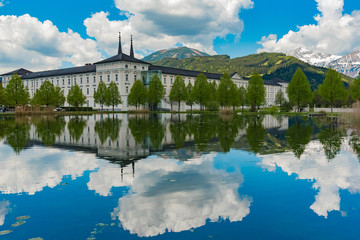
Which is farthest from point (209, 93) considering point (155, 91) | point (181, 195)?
point (181, 195)

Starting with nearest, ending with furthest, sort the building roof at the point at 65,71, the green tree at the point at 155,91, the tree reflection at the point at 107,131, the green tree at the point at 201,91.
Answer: the tree reflection at the point at 107,131, the green tree at the point at 201,91, the green tree at the point at 155,91, the building roof at the point at 65,71

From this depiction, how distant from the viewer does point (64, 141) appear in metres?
17.5

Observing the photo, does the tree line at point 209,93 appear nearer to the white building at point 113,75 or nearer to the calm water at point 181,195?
the white building at point 113,75

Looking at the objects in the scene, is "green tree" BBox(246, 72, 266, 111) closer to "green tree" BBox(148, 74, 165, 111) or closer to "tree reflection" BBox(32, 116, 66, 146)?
"green tree" BBox(148, 74, 165, 111)

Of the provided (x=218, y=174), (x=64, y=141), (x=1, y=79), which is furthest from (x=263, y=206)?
(x=1, y=79)

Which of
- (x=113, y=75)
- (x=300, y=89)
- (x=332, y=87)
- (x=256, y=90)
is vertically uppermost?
(x=113, y=75)

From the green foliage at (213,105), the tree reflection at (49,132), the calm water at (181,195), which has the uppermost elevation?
the green foliage at (213,105)

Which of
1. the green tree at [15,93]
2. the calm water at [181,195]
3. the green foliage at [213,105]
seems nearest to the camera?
the calm water at [181,195]

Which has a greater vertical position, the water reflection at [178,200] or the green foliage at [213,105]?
the green foliage at [213,105]

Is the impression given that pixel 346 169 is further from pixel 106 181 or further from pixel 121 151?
pixel 121 151

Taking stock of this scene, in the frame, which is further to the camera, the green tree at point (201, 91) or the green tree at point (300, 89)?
the green tree at point (201, 91)

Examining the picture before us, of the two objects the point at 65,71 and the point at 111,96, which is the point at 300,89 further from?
the point at 65,71

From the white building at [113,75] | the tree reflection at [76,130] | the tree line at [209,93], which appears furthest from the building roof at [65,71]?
the tree reflection at [76,130]

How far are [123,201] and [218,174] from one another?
348 centimetres
